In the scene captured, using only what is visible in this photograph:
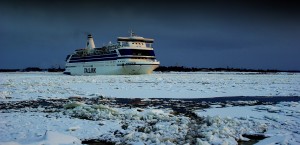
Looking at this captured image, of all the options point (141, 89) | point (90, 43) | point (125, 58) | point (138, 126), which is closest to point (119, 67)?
point (125, 58)

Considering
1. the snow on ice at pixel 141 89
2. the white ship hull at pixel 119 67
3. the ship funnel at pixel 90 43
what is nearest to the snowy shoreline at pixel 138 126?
the snow on ice at pixel 141 89

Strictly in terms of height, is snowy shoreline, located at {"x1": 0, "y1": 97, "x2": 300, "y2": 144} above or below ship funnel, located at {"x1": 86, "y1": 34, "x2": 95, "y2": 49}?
below

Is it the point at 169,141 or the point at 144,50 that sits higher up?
the point at 144,50

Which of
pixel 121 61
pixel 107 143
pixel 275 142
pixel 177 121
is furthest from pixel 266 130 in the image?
pixel 121 61

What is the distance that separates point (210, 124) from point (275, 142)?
185cm

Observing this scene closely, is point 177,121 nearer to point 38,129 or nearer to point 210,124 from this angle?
point 210,124

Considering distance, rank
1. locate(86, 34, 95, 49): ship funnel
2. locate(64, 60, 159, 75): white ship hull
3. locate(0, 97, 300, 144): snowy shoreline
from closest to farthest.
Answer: locate(0, 97, 300, 144): snowy shoreline → locate(64, 60, 159, 75): white ship hull → locate(86, 34, 95, 49): ship funnel

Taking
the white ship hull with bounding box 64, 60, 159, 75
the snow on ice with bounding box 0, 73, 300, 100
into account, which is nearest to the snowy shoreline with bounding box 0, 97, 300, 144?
the snow on ice with bounding box 0, 73, 300, 100

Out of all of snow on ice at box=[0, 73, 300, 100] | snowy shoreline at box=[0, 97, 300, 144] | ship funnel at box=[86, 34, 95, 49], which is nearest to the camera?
snowy shoreline at box=[0, 97, 300, 144]

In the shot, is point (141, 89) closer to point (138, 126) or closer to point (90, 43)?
point (138, 126)

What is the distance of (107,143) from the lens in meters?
5.82

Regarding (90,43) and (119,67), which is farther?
(90,43)

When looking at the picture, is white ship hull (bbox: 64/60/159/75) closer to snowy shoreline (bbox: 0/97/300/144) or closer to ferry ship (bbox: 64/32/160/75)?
ferry ship (bbox: 64/32/160/75)

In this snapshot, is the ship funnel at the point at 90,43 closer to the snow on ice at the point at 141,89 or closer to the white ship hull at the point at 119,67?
the white ship hull at the point at 119,67
